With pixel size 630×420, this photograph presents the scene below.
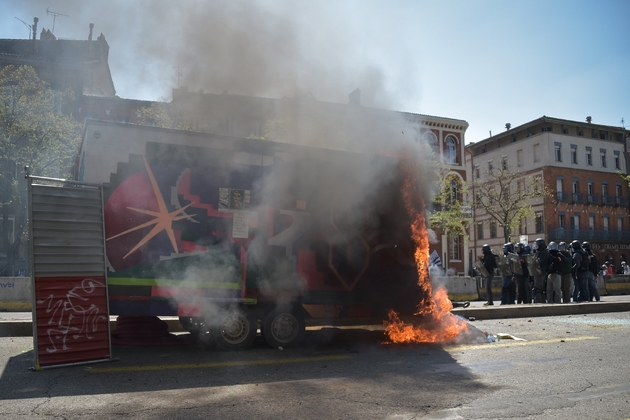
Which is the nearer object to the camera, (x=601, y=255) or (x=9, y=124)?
(x=9, y=124)

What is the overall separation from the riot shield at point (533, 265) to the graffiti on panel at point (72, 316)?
39.3ft

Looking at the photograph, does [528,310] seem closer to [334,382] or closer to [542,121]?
[334,382]

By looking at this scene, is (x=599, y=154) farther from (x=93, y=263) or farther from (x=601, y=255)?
(x=93, y=263)

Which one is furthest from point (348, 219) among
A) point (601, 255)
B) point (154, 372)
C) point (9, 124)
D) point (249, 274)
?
point (601, 255)

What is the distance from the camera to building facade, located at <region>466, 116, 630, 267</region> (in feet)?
142

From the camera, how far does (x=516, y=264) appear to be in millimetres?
13914

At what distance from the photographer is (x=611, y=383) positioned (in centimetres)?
508

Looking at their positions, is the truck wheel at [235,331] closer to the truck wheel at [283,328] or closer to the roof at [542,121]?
the truck wheel at [283,328]

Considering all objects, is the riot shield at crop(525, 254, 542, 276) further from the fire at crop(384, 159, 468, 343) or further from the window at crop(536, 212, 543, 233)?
the window at crop(536, 212, 543, 233)

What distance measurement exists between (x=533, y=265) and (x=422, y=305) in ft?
26.8

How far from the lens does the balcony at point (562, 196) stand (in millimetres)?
A: 43219

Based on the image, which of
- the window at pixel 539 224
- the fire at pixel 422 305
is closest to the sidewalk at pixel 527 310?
the fire at pixel 422 305

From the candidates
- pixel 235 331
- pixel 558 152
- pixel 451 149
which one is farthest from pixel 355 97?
pixel 558 152

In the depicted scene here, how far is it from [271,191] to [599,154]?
4884cm
